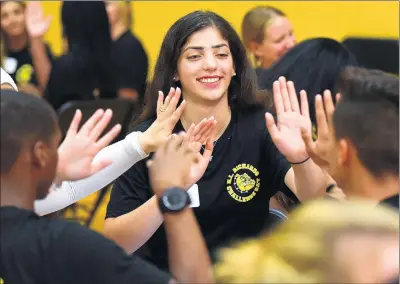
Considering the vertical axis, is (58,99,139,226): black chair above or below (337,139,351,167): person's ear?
below

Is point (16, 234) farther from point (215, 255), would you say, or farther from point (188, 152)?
point (215, 255)

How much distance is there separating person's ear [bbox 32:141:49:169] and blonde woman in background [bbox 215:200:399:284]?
57 cm

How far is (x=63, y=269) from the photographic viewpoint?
1839mm

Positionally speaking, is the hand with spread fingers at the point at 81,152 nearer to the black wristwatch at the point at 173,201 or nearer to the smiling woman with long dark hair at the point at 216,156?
the black wristwatch at the point at 173,201

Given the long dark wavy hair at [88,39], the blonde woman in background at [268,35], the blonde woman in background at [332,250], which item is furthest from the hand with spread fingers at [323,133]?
the long dark wavy hair at [88,39]

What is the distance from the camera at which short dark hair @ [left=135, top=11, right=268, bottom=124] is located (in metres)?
2.93

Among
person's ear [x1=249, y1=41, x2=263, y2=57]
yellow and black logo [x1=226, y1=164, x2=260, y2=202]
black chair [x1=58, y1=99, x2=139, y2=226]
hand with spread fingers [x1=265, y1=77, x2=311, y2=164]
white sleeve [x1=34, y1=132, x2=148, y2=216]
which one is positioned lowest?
black chair [x1=58, y1=99, x2=139, y2=226]

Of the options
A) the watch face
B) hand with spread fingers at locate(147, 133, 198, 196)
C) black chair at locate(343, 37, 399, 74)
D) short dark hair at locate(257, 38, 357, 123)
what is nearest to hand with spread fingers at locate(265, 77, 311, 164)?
hand with spread fingers at locate(147, 133, 198, 196)

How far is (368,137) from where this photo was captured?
1.99m

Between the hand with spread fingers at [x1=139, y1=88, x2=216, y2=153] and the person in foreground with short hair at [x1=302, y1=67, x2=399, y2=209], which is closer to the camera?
the person in foreground with short hair at [x1=302, y1=67, x2=399, y2=209]

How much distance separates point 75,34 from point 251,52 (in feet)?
3.54

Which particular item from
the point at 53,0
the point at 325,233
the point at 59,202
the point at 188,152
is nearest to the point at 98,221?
the point at 53,0

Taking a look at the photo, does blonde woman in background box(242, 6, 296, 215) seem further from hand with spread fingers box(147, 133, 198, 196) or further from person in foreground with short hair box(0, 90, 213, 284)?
person in foreground with short hair box(0, 90, 213, 284)

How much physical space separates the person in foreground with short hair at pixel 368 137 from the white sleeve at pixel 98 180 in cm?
66
